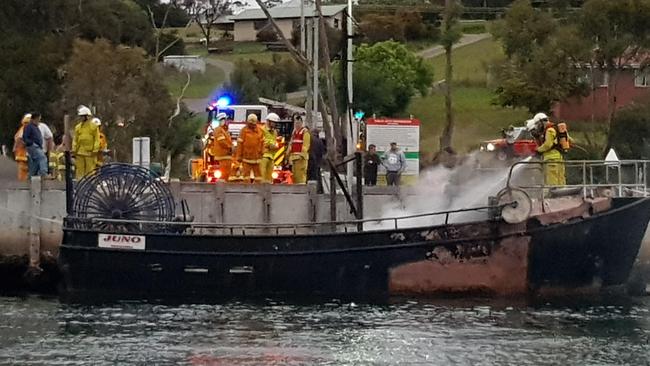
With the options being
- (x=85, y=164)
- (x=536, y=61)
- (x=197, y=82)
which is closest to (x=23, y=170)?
(x=85, y=164)

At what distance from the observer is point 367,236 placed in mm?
26875

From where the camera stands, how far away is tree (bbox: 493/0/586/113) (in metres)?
54.0

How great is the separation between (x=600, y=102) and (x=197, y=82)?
96.6 ft

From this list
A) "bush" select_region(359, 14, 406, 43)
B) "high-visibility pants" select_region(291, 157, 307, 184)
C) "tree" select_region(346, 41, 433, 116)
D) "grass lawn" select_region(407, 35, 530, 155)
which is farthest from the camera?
"bush" select_region(359, 14, 406, 43)

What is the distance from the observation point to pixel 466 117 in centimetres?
6981

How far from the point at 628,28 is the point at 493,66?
12.8m

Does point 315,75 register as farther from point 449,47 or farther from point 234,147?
point 449,47

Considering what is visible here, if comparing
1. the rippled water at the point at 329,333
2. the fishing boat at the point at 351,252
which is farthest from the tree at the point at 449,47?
the rippled water at the point at 329,333

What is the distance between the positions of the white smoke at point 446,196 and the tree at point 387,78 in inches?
1310

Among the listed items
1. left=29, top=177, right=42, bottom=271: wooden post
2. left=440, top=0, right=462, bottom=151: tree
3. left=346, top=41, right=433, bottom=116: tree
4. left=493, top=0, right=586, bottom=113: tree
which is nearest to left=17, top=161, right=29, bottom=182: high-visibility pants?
left=29, top=177, right=42, bottom=271: wooden post

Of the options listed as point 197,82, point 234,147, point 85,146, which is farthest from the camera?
point 197,82

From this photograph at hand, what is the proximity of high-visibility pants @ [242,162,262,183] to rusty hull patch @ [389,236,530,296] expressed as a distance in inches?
178

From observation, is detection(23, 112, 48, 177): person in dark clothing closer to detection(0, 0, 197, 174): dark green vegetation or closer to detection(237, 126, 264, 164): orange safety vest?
detection(237, 126, 264, 164): orange safety vest

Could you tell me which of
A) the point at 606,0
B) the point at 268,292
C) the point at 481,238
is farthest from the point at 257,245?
the point at 606,0
